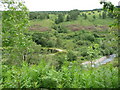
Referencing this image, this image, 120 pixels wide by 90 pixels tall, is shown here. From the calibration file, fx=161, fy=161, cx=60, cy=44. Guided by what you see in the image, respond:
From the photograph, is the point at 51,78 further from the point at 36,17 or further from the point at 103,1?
the point at 36,17

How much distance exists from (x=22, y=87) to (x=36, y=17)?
77067mm

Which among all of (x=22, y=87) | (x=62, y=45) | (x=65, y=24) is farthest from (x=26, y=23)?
(x=65, y=24)

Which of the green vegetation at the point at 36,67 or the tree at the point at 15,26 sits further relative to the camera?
the tree at the point at 15,26

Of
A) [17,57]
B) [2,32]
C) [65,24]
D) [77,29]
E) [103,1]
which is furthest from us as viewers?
[65,24]

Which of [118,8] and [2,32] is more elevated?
[118,8]

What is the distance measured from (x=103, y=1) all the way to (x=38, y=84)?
2.23 metres

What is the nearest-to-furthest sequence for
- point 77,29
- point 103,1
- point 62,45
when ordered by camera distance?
1. point 103,1
2. point 62,45
3. point 77,29

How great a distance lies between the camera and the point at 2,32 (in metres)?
5.69

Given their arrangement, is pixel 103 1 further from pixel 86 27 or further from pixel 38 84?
pixel 86 27

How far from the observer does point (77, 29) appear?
246 feet

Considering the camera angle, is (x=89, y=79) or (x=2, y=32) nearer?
(x=89, y=79)

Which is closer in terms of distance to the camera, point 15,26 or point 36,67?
point 36,67

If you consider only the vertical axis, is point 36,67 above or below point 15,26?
below

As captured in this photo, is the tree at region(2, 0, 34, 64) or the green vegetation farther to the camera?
the tree at region(2, 0, 34, 64)
